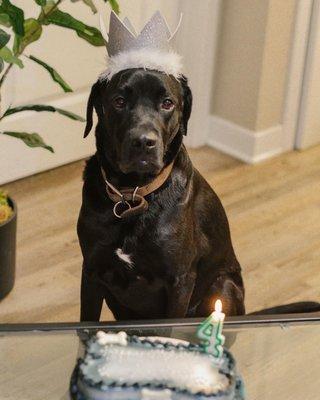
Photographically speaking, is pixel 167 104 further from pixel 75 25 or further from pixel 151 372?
pixel 151 372

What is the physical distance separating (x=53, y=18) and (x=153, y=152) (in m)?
0.51

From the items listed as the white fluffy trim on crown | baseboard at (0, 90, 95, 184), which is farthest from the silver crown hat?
baseboard at (0, 90, 95, 184)

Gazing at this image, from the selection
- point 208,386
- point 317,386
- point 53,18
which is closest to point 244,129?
point 53,18

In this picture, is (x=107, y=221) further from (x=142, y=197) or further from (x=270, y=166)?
(x=270, y=166)

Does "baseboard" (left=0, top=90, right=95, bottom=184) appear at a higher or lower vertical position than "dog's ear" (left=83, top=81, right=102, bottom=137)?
lower

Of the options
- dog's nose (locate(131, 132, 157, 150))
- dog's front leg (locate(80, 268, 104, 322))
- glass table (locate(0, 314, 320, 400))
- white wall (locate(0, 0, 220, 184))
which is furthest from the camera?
white wall (locate(0, 0, 220, 184))

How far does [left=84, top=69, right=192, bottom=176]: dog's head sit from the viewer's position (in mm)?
1577

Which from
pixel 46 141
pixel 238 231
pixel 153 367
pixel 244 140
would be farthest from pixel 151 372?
pixel 244 140

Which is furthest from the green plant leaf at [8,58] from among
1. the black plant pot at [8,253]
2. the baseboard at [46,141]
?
the baseboard at [46,141]

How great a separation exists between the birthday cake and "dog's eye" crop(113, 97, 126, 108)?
0.56 m

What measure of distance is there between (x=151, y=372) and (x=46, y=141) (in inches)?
74.0

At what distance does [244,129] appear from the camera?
124 inches

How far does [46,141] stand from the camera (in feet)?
9.55

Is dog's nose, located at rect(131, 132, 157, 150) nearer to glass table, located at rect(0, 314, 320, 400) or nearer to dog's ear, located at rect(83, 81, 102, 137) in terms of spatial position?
dog's ear, located at rect(83, 81, 102, 137)
